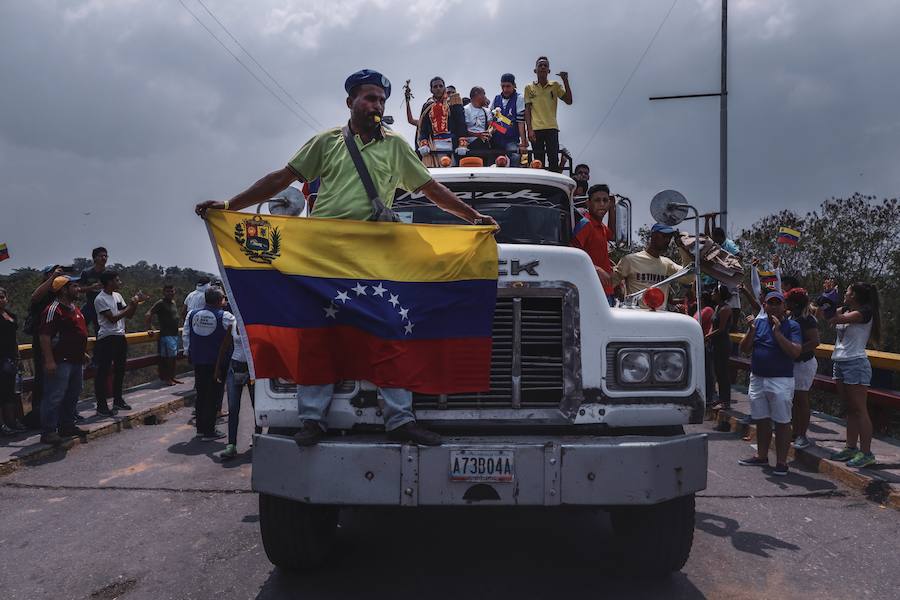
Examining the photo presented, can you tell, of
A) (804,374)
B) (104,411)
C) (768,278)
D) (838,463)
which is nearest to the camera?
(838,463)

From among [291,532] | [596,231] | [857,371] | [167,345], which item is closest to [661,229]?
[596,231]

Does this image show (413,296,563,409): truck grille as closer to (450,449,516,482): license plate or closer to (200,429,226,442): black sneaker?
(450,449,516,482): license plate

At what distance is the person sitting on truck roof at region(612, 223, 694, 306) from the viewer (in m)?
5.87

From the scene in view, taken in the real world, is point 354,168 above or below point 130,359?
above

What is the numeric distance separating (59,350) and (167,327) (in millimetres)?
5586

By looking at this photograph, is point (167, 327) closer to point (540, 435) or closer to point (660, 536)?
point (540, 435)

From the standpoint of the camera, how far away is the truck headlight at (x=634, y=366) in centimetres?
383

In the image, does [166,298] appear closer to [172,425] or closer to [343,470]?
[172,425]

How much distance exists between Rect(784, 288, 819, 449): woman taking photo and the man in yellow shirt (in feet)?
11.9

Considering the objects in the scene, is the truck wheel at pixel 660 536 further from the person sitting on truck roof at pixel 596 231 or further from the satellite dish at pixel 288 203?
the satellite dish at pixel 288 203

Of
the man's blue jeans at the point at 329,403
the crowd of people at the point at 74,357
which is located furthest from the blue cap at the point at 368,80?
the crowd of people at the point at 74,357

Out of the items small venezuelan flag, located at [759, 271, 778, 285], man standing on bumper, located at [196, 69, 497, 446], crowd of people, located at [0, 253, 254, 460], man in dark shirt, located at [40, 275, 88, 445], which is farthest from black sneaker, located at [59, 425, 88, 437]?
small venezuelan flag, located at [759, 271, 778, 285]

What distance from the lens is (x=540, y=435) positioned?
3.88 metres

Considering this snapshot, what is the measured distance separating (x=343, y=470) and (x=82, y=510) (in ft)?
11.2
